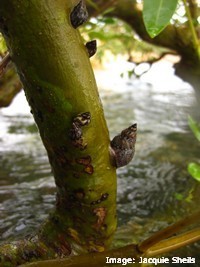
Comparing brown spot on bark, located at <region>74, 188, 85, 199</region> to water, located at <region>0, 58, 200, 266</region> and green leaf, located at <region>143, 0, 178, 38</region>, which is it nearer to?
green leaf, located at <region>143, 0, 178, 38</region>

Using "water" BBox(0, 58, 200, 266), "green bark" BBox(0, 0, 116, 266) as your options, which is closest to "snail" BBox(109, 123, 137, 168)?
"green bark" BBox(0, 0, 116, 266)

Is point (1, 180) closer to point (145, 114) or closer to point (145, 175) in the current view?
point (145, 175)

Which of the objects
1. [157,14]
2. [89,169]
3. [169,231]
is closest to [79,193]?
[89,169]

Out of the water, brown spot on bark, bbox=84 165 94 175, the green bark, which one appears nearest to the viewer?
the green bark

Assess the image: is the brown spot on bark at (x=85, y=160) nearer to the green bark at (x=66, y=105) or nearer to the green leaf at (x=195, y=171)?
the green bark at (x=66, y=105)

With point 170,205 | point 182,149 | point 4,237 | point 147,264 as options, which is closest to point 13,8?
point 147,264

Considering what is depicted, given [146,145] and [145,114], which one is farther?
[145,114]
